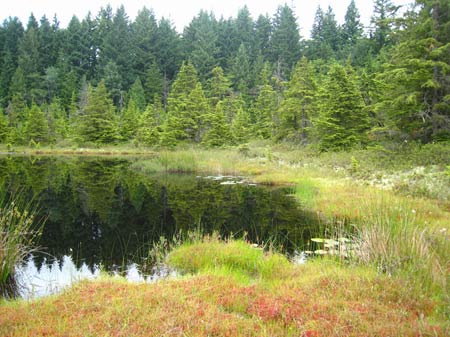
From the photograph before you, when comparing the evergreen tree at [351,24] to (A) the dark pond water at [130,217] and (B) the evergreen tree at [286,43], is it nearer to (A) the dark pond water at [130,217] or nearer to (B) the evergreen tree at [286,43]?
(B) the evergreen tree at [286,43]

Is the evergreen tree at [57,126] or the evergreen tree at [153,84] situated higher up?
the evergreen tree at [153,84]

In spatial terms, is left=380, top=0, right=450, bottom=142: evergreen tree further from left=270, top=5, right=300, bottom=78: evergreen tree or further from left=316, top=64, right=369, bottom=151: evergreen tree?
left=270, top=5, right=300, bottom=78: evergreen tree

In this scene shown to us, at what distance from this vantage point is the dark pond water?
738cm

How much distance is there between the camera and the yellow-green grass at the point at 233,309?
3.86m

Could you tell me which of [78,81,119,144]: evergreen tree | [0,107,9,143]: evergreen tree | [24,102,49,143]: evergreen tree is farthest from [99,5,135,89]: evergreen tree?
[0,107,9,143]: evergreen tree

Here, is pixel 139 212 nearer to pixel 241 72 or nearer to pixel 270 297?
pixel 270 297

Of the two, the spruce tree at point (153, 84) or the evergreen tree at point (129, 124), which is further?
the spruce tree at point (153, 84)

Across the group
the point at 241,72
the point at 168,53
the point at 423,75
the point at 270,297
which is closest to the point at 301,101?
the point at 423,75

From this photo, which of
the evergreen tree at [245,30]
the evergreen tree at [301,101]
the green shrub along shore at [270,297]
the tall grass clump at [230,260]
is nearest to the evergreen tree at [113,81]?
the evergreen tree at [245,30]

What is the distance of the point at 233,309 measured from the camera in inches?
181

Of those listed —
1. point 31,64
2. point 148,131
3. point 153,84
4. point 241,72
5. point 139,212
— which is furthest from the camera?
point 31,64

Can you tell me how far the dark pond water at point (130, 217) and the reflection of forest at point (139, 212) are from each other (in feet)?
0.07

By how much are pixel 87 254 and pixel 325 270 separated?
5215 millimetres

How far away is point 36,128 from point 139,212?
120ft
